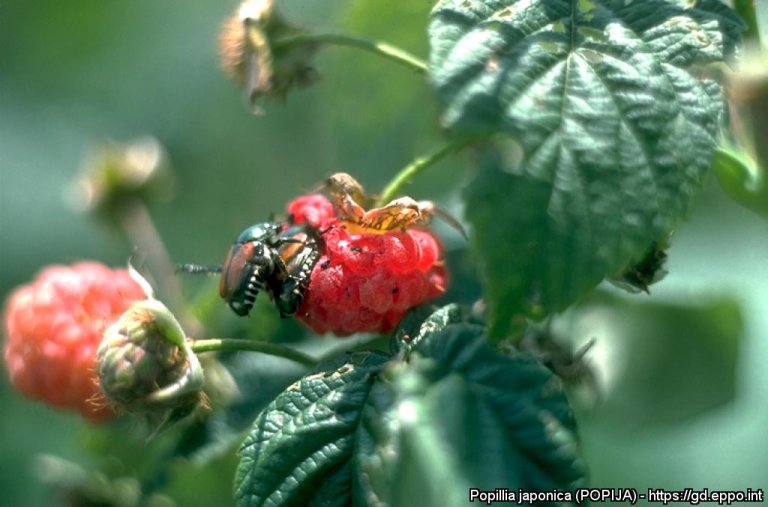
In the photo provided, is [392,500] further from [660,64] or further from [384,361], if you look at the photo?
[660,64]

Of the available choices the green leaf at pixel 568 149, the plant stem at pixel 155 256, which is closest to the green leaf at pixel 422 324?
the green leaf at pixel 568 149

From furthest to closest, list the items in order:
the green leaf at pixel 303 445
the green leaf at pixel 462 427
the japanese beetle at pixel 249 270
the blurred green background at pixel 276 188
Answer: the blurred green background at pixel 276 188, the japanese beetle at pixel 249 270, the green leaf at pixel 303 445, the green leaf at pixel 462 427

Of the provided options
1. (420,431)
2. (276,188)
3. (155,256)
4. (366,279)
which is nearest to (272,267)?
(366,279)

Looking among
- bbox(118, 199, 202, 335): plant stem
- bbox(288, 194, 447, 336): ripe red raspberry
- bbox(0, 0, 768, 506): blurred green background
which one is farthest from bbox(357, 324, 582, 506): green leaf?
bbox(0, 0, 768, 506): blurred green background

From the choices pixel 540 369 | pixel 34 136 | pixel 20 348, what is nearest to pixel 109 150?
pixel 20 348

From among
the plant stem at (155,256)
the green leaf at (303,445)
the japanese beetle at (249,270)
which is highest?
the japanese beetle at (249,270)

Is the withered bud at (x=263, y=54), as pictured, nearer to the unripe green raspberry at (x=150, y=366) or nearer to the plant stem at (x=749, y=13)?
the unripe green raspberry at (x=150, y=366)

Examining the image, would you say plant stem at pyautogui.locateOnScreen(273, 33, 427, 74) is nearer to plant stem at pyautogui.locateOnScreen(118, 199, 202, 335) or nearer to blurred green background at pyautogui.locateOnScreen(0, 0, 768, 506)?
blurred green background at pyautogui.locateOnScreen(0, 0, 768, 506)
